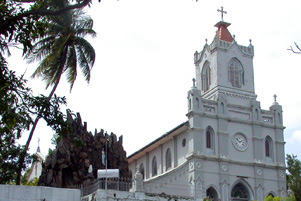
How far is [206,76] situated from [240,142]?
7.08 metres

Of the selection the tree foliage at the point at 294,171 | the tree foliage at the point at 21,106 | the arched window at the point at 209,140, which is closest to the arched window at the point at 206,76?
the arched window at the point at 209,140

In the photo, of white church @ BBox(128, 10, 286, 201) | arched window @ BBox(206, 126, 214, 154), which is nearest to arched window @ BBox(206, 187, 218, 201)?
white church @ BBox(128, 10, 286, 201)

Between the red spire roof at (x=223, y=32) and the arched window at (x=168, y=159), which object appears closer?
the arched window at (x=168, y=159)

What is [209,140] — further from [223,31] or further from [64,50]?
[64,50]

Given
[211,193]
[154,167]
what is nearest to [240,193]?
[211,193]

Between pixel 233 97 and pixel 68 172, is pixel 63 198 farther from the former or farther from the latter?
pixel 233 97

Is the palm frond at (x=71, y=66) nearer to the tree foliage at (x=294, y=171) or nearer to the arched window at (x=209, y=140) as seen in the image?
the arched window at (x=209, y=140)

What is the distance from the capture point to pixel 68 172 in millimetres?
33938

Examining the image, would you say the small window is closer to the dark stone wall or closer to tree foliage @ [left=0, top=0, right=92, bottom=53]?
the dark stone wall

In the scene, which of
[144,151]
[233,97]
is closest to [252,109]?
[233,97]

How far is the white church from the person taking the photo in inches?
1699

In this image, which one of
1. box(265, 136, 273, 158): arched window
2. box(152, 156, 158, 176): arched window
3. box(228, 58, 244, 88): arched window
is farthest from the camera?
box(152, 156, 158, 176): arched window

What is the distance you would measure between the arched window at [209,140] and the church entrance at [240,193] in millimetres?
3524

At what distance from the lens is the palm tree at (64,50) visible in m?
34.5
